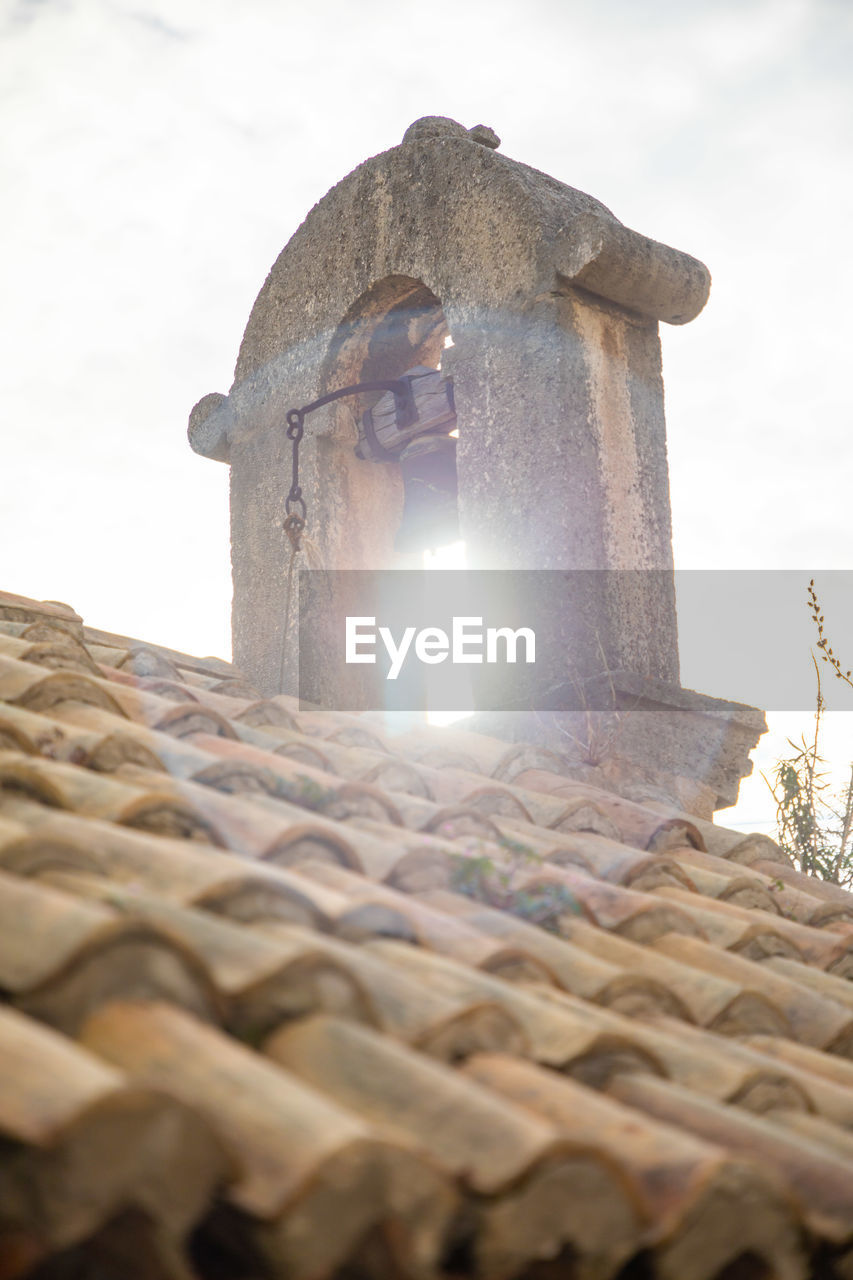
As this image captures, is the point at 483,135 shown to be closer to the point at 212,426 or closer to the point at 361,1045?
the point at 212,426

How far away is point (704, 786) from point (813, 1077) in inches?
70.6

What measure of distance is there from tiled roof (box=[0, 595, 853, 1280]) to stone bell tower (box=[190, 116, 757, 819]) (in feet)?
4.39

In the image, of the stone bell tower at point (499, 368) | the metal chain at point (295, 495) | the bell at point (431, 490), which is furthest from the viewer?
the bell at point (431, 490)

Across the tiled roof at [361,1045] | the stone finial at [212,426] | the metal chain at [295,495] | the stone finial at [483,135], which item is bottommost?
the tiled roof at [361,1045]

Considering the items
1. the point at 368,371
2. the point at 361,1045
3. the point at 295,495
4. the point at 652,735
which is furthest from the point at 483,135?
the point at 361,1045

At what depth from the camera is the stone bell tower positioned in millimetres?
3184

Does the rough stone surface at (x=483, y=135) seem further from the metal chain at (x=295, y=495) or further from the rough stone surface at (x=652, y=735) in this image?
the rough stone surface at (x=652, y=735)

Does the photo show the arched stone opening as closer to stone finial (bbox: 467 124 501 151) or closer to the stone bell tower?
the stone bell tower

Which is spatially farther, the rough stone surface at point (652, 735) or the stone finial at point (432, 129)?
the stone finial at point (432, 129)

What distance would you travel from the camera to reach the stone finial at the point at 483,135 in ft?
12.1

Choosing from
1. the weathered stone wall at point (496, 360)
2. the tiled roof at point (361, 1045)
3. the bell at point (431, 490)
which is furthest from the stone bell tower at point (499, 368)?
the tiled roof at point (361, 1045)

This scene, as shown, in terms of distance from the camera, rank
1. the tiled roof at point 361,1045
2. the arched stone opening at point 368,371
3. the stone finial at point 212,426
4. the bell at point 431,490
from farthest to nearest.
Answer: the stone finial at point 212,426 < the arched stone opening at point 368,371 < the bell at point 431,490 < the tiled roof at point 361,1045

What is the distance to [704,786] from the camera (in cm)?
322

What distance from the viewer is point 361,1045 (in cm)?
99
